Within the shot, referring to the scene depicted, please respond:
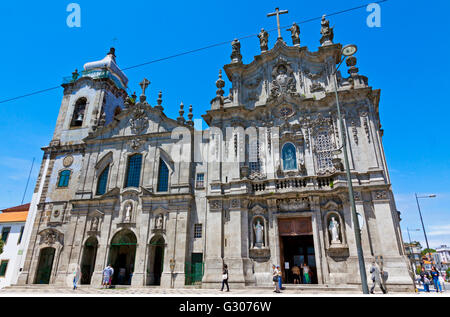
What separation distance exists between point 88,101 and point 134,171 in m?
11.1

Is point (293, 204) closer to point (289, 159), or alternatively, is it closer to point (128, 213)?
point (289, 159)

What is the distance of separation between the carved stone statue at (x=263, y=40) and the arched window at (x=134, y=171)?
47.8 feet

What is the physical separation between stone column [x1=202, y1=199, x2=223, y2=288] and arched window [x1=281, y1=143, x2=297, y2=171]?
5590 mm

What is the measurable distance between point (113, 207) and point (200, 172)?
7.66 meters

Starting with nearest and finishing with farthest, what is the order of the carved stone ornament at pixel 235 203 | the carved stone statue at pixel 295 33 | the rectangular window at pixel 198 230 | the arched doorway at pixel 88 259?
1. the carved stone ornament at pixel 235 203
2. the rectangular window at pixel 198 230
3. the arched doorway at pixel 88 259
4. the carved stone statue at pixel 295 33

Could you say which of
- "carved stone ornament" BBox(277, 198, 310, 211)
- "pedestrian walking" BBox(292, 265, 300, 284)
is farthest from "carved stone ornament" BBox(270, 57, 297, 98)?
"pedestrian walking" BBox(292, 265, 300, 284)

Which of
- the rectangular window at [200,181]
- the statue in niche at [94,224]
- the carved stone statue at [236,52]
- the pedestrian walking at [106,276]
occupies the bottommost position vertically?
the pedestrian walking at [106,276]

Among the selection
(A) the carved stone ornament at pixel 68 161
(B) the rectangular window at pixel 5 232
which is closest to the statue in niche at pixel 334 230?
(A) the carved stone ornament at pixel 68 161

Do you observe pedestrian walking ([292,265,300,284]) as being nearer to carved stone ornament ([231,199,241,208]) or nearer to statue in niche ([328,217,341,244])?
statue in niche ([328,217,341,244])

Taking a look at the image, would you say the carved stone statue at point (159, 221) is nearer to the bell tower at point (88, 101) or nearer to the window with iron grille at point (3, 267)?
the bell tower at point (88, 101)

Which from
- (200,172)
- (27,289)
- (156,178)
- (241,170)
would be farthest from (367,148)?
(27,289)

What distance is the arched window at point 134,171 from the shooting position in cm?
2414

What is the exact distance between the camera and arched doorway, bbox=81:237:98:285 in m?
22.2
